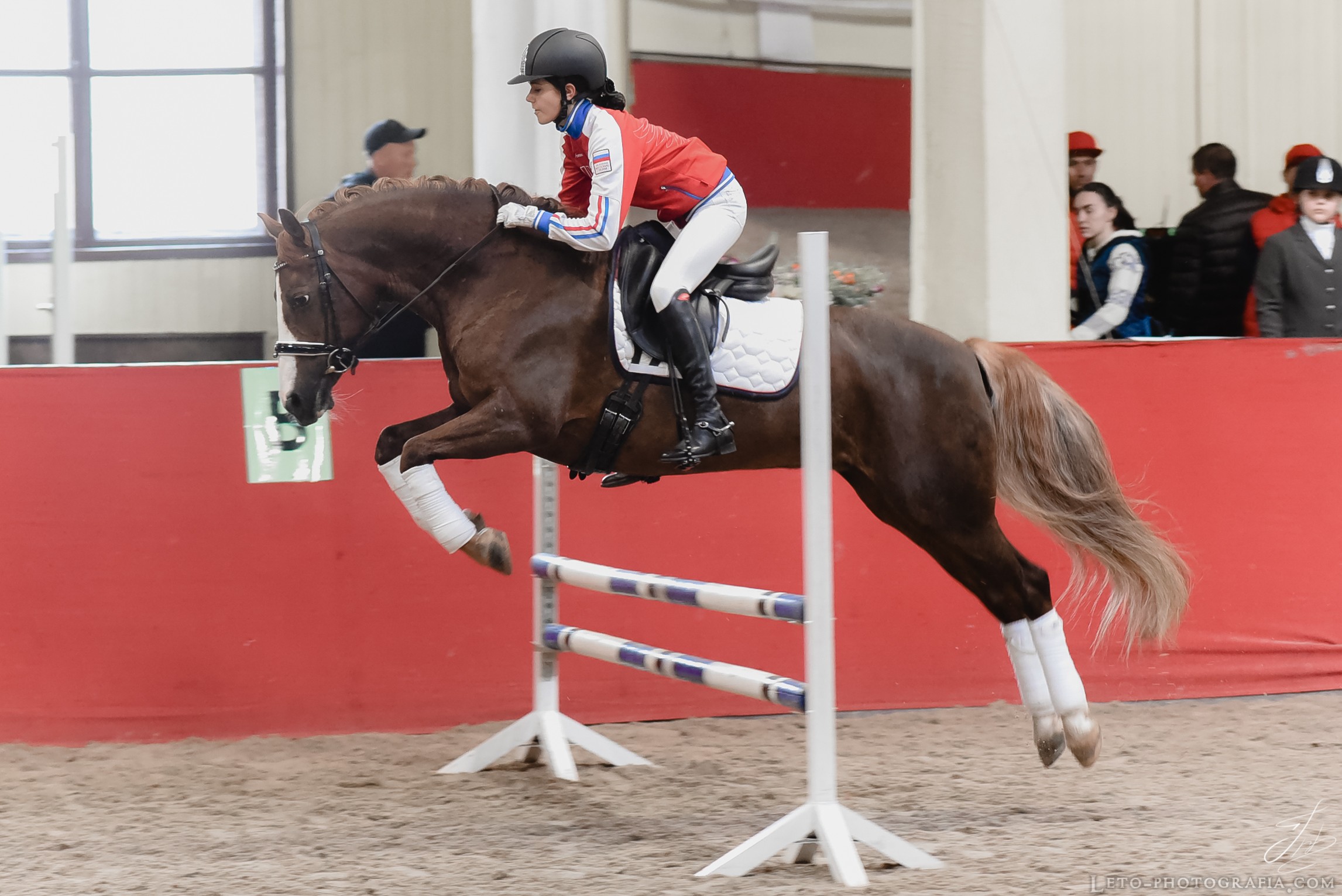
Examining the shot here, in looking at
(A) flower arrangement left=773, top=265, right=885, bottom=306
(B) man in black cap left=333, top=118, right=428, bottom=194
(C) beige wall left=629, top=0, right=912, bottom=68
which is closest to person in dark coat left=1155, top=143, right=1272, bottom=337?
(A) flower arrangement left=773, top=265, right=885, bottom=306

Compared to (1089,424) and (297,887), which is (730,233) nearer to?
(1089,424)

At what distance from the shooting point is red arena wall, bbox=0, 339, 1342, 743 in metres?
4.43

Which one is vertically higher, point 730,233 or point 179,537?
point 730,233

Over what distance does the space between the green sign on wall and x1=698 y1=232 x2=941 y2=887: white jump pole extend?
2115mm

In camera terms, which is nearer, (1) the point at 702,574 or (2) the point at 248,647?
(2) the point at 248,647

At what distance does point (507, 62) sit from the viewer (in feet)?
19.3

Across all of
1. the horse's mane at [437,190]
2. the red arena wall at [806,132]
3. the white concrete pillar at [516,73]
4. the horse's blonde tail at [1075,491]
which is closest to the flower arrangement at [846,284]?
the white concrete pillar at [516,73]

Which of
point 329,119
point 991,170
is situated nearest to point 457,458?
point 991,170

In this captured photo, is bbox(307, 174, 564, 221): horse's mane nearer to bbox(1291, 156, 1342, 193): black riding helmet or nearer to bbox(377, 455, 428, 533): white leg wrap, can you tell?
bbox(377, 455, 428, 533): white leg wrap

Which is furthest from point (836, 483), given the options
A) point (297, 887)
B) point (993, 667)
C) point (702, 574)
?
point (297, 887)

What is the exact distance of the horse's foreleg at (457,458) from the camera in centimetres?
326

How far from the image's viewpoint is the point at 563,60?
10.9ft

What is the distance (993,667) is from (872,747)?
79cm

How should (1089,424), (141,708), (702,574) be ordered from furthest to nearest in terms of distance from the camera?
1. (702,574)
2. (141,708)
3. (1089,424)
